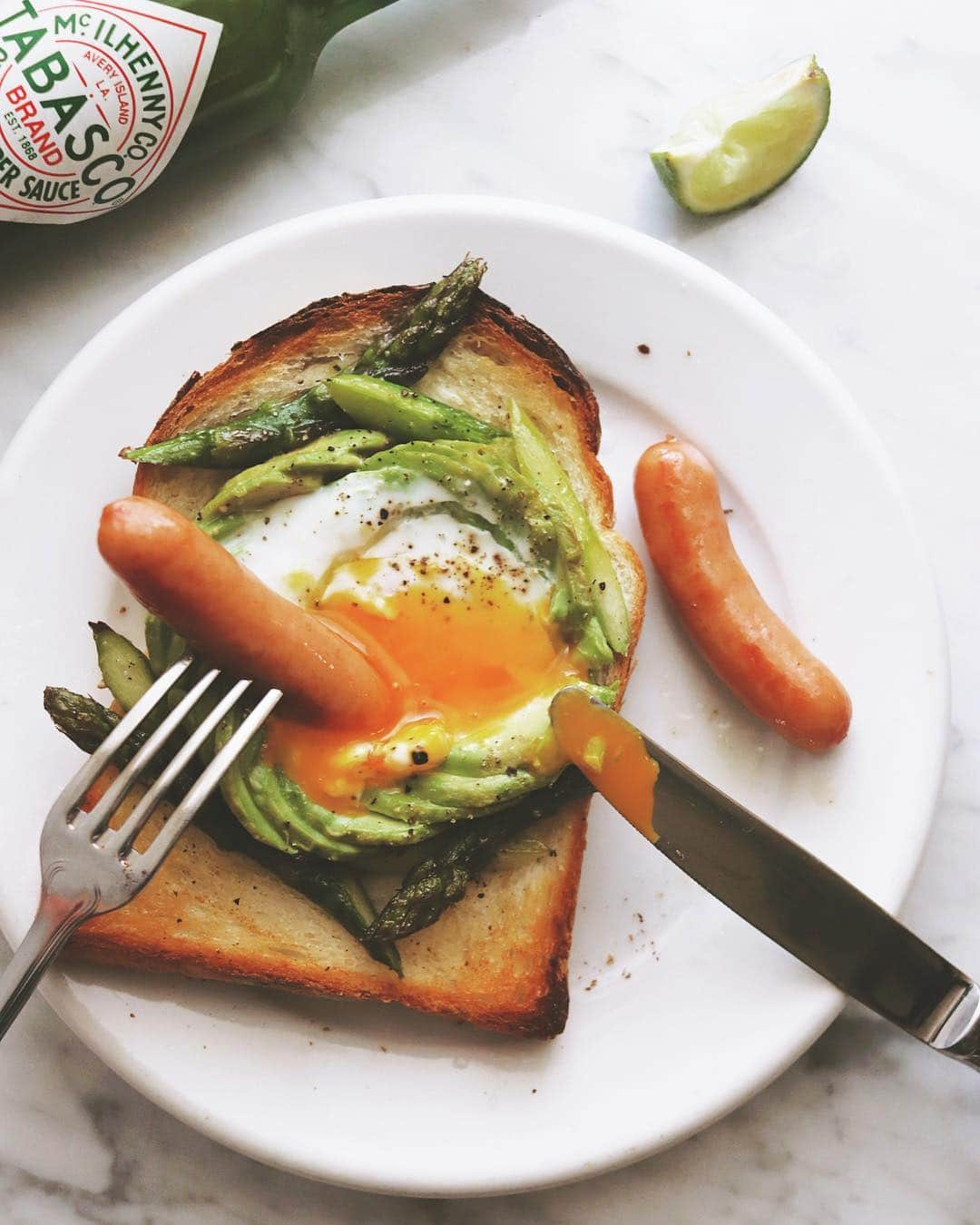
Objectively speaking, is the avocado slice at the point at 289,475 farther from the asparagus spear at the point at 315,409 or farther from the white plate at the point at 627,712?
the white plate at the point at 627,712

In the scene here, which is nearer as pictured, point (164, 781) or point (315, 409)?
point (164, 781)

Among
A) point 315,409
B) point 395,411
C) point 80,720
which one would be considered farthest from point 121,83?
point 80,720

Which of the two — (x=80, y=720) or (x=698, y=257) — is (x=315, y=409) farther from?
(x=698, y=257)

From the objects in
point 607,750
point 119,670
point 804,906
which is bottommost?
point 804,906

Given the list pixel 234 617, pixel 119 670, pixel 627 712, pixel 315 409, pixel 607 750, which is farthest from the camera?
pixel 627 712

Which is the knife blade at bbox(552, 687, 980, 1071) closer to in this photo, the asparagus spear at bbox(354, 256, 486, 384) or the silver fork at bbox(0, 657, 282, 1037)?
the silver fork at bbox(0, 657, 282, 1037)

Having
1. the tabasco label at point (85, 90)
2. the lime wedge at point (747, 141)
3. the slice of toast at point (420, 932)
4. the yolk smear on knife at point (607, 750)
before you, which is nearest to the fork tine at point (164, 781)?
the slice of toast at point (420, 932)
